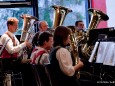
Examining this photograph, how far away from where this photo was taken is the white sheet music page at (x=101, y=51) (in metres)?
4.07

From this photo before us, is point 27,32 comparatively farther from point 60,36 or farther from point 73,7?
point 73,7

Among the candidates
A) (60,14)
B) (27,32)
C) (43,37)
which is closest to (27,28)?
(27,32)

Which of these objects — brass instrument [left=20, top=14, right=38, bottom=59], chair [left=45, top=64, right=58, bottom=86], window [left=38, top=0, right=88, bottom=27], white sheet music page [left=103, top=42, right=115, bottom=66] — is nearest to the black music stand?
white sheet music page [left=103, top=42, right=115, bottom=66]

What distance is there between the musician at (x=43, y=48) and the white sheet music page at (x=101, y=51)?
0.73m

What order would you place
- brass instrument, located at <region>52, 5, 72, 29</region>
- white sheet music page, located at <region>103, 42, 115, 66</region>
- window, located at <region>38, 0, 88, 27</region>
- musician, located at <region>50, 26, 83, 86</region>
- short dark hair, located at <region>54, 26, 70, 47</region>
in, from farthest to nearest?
window, located at <region>38, 0, 88, 27</region>, brass instrument, located at <region>52, 5, 72, 29</region>, short dark hair, located at <region>54, 26, 70, 47</region>, musician, located at <region>50, 26, 83, 86</region>, white sheet music page, located at <region>103, 42, 115, 66</region>

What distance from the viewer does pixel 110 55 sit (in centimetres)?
392

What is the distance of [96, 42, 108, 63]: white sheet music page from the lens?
4070 mm

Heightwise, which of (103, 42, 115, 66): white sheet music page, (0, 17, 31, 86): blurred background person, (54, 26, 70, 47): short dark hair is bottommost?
(0, 17, 31, 86): blurred background person

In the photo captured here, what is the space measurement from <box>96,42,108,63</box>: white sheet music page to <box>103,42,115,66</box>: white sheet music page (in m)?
0.06

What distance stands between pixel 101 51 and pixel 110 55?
0.25m

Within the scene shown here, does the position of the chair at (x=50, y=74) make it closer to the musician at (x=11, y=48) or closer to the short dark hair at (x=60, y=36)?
the short dark hair at (x=60, y=36)

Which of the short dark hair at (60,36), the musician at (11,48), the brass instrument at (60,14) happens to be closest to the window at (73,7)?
the brass instrument at (60,14)

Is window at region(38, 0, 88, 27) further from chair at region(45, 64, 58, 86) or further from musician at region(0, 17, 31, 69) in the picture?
chair at region(45, 64, 58, 86)

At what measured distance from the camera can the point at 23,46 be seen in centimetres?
578
